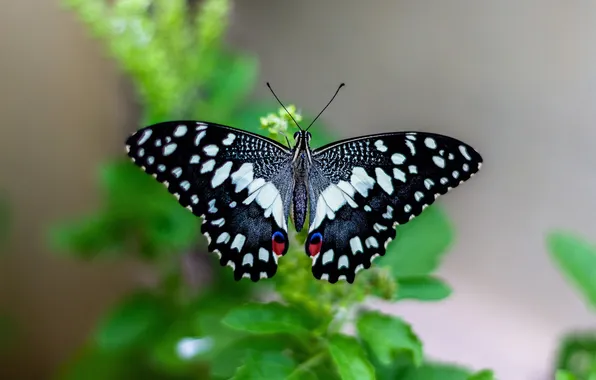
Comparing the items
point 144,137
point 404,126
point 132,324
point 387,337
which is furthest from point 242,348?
point 404,126

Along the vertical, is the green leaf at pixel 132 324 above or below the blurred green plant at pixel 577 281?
above

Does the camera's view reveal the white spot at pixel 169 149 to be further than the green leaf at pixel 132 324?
No

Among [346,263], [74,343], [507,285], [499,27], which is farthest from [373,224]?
[74,343]

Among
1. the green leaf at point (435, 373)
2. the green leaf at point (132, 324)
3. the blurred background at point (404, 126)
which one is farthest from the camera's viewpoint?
the blurred background at point (404, 126)

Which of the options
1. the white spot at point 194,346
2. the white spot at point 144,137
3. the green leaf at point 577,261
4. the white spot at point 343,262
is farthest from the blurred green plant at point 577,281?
the white spot at point 144,137

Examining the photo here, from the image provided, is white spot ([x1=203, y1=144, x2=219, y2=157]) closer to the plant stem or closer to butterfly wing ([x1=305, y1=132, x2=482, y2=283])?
butterfly wing ([x1=305, y1=132, x2=482, y2=283])

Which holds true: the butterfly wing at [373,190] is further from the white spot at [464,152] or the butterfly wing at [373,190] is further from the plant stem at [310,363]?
the plant stem at [310,363]
